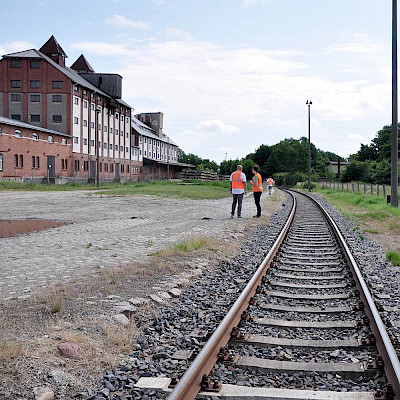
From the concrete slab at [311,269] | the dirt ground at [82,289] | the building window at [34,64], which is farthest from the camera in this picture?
the building window at [34,64]

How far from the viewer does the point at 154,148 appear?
10012cm

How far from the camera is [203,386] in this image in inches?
160

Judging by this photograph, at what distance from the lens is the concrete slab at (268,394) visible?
3889 millimetres

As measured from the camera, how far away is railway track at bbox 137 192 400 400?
4.03 m

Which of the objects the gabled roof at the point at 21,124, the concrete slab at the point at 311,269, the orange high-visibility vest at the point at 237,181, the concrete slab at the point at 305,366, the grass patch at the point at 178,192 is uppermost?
the gabled roof at the point at 21,124

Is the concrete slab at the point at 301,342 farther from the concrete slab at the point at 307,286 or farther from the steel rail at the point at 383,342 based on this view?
the concrete slab at the point at 307,286

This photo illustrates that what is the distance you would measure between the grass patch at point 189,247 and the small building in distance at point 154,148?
244 ft

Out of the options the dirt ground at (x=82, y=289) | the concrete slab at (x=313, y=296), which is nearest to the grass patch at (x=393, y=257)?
the concrete slab at (x=313, y=296)

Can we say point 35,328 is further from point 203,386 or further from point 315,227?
point 315,227

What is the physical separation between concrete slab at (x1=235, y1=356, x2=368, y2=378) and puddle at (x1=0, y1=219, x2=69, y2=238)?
11.0 meters

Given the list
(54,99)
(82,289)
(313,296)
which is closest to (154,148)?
(54,99)

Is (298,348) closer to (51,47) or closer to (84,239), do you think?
(84,239)

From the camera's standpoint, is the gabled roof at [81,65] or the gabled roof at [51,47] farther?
the gabled roof at [81,65]

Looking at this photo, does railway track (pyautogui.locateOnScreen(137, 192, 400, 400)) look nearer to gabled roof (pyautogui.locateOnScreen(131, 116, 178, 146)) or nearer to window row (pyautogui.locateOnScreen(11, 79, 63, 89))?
window row (pyautogui.locateOnScreen(11, 79, 63, 89))
